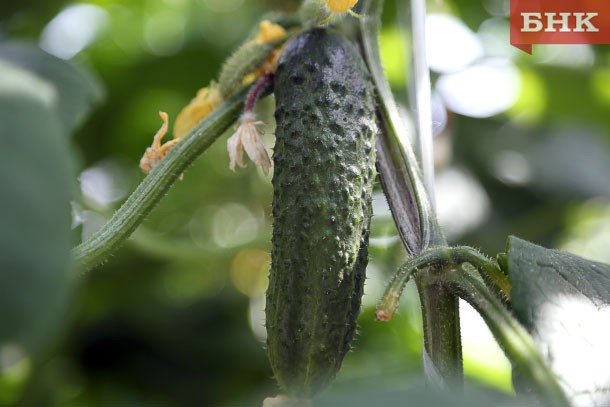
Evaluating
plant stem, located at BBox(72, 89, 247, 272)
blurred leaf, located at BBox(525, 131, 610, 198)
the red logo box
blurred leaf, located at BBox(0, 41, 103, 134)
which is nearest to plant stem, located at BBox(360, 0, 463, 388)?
plant stem, located at BBox(72, 89, 247, 272)

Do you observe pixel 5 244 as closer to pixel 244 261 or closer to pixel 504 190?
pixel 244 261

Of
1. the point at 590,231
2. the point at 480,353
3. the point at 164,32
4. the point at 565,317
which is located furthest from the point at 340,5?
the point at 590,231

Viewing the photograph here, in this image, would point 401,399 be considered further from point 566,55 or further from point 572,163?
point 566,55

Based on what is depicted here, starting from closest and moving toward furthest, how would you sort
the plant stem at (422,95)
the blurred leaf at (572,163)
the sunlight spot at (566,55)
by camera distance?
the plant stem at (422,95), the blurred leaf at (572,163), the sunlight spot at (566,55)

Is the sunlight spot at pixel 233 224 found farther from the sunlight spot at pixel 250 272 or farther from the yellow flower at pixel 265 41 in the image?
the yellow flower at pixel 265 41

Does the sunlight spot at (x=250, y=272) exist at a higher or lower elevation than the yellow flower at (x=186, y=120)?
lower

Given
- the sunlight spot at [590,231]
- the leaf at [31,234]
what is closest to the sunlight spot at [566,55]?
the sunlight spot at [590,231]

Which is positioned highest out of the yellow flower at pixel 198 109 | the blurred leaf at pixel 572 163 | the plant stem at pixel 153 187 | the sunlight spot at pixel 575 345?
the yellow flower at pixel 198 109
